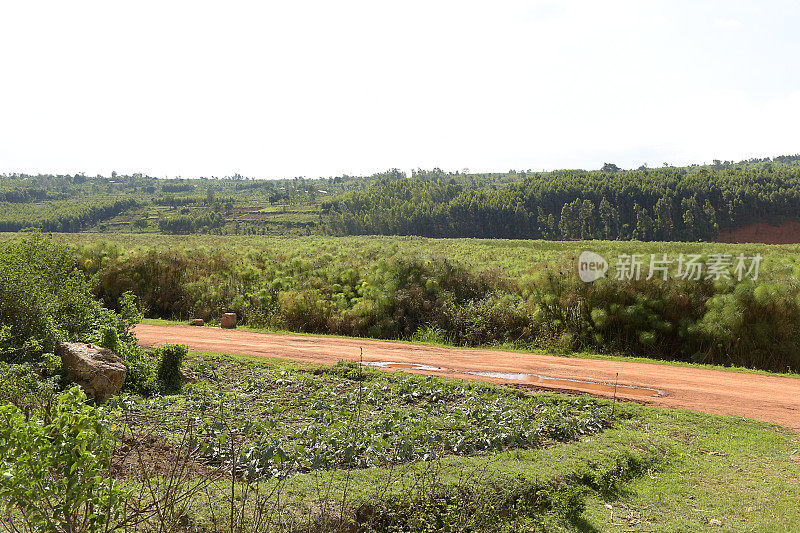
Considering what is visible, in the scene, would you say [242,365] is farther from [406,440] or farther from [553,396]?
[553,396]

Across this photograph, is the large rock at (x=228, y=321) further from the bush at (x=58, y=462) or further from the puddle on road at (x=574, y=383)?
the bush at (x=58, y=462)

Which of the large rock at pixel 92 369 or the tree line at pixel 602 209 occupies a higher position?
the tree line at pixel 602 209

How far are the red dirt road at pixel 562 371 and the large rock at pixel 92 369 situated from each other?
496 centimetres

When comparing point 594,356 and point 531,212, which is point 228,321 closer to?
point 594,356

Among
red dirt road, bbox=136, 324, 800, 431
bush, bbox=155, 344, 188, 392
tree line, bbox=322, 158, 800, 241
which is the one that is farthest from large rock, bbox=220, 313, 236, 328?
tree line, bbox=322, 158, 800, 241

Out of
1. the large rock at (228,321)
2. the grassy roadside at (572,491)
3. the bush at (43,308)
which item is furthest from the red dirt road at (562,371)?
the bush at (43,308)

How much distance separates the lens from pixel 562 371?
14.0 metres

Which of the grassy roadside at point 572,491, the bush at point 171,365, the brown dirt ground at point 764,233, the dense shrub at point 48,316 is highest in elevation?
the brown dirt ground at point 764,233

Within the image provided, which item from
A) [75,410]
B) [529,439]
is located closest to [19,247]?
[75,410]

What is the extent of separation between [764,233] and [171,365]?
353 ft

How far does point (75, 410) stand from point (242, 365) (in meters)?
9.35

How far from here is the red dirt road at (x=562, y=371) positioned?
38.1 ft

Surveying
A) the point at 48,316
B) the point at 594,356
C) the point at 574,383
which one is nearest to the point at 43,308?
the point at 48,316

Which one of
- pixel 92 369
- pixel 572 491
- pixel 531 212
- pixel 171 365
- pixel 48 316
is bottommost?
pixel 572 491
